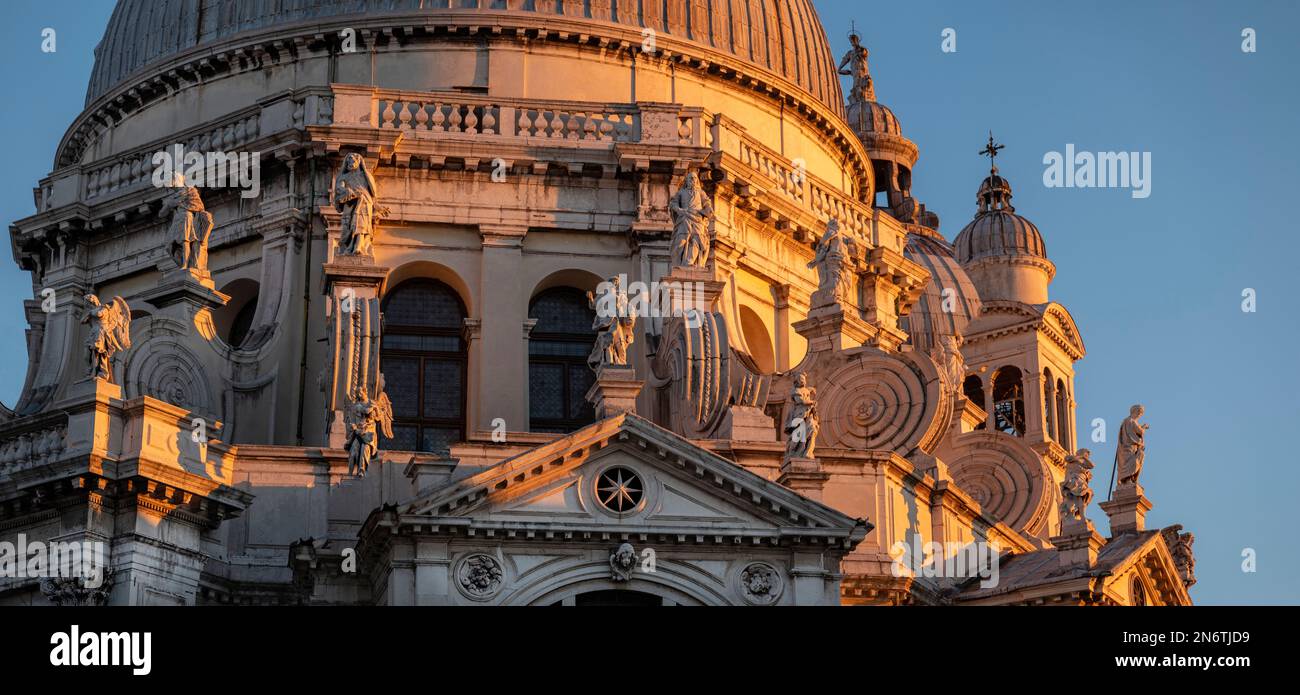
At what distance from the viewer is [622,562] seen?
4347cm

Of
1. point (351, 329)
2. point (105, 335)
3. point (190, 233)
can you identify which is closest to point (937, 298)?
point (351, 329)

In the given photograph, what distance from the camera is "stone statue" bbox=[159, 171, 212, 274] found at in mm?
50062

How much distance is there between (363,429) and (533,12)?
14.5 m

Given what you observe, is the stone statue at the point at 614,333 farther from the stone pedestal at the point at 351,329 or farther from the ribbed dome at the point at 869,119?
the ribbed dome at the point at 869,119

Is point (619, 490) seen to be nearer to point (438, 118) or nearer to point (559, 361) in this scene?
point (559, 361)

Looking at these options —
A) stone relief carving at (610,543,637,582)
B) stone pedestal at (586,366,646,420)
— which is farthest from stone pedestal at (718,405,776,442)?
stone relief carving at (610,543,637,582)

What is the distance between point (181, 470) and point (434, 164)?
44.6 ft

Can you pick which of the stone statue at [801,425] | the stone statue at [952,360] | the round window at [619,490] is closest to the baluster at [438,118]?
the stone statue at [801,425]

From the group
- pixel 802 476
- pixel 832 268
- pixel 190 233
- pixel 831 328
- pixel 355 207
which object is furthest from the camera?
pixel 832 268

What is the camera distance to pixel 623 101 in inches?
2288

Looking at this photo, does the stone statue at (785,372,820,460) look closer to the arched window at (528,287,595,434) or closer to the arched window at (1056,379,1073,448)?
the arched window at (528,287,595,434)

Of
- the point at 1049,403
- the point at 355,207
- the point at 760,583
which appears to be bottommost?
the point at 760,583

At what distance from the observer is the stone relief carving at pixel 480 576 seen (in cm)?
4306

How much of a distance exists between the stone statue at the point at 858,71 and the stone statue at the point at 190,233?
115 ft
